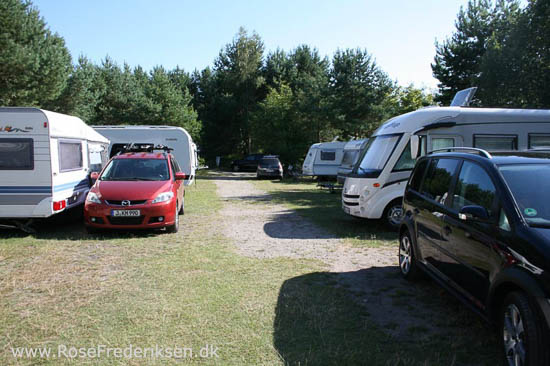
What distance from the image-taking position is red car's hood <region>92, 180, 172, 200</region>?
8117mm

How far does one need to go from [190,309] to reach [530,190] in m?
3.56

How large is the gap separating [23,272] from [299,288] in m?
4.05

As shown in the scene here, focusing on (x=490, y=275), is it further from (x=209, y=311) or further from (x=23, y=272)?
(x=23, y=272)

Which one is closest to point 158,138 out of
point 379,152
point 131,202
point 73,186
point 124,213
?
point 73,186

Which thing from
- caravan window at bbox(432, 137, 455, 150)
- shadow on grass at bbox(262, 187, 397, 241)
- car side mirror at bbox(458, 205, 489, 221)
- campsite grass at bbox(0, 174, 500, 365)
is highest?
caravan window at bbox(432, 137, 455, 150)

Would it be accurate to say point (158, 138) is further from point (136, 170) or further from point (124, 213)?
point (124, 213)

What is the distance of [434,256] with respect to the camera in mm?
4562

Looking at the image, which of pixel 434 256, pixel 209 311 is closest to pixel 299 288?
pixel 209 311

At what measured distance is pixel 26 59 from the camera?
697 inches

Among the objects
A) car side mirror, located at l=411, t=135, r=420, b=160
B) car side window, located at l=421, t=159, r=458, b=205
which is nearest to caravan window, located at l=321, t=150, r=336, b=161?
car side mirror, located at l=411, t=135, r=420, b=160

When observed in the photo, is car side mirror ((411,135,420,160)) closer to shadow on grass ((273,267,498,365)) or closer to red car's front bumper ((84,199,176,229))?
shadow on grass ((273,267,498,365))

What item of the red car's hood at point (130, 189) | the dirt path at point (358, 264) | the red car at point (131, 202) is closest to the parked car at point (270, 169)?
the dirt path at point (358, 264)

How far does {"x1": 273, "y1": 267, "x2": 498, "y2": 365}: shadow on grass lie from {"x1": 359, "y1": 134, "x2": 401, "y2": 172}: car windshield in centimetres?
492

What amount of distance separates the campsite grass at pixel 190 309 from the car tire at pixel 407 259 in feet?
3.45
